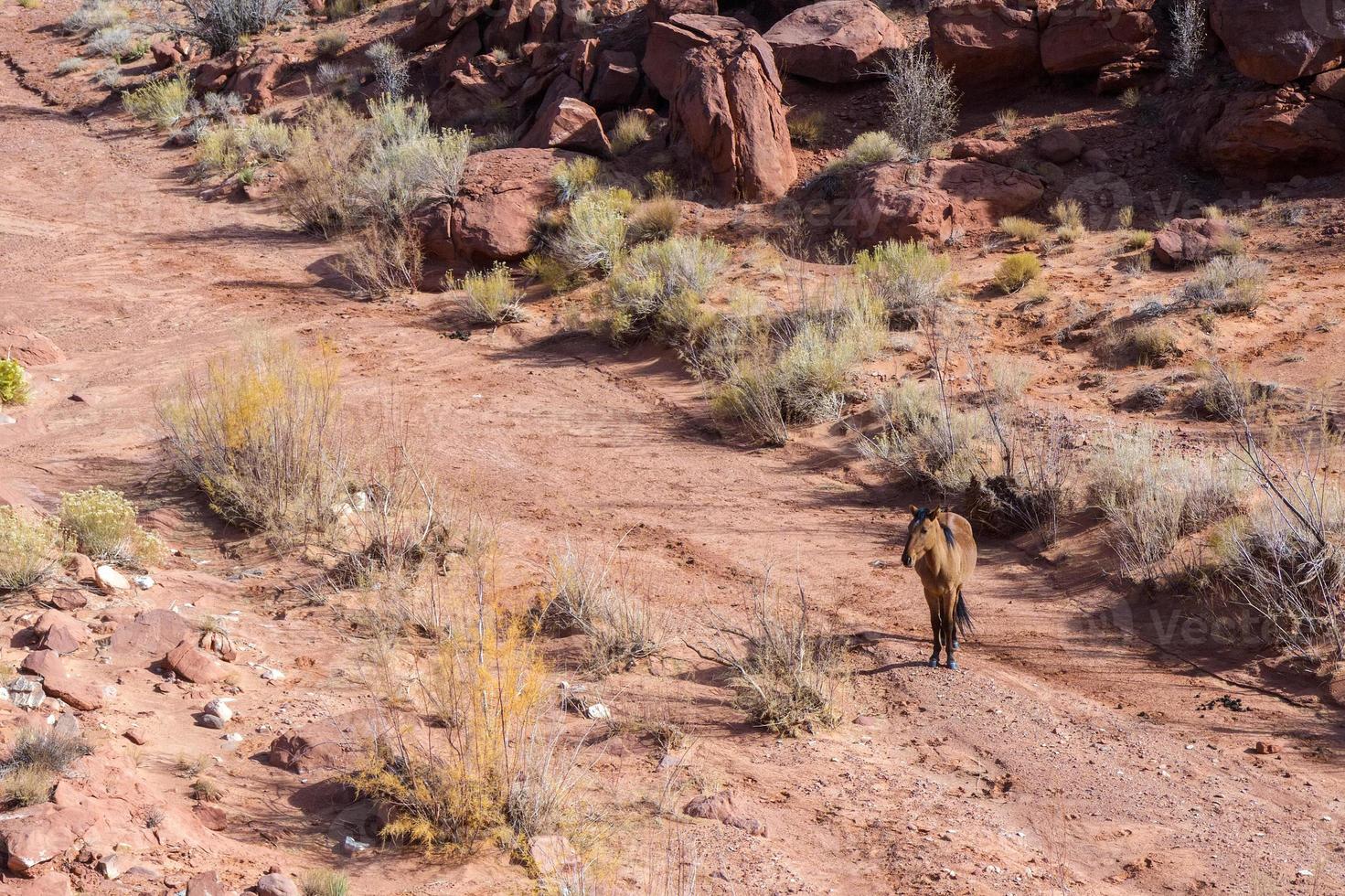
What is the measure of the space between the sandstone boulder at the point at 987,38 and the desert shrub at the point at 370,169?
298 inches

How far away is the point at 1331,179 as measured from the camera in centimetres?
1398

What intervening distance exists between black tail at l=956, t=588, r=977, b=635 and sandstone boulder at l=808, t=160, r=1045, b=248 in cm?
768

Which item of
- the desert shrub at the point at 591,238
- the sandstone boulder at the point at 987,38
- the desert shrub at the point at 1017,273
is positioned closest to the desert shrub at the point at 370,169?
the desert shrub at the point at 591,238

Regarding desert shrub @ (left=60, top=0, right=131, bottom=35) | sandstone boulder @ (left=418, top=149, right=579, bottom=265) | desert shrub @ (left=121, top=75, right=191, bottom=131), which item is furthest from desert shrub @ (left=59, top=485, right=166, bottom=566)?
desert shrub @ (left=60, top=0, right=131, bottom=35)

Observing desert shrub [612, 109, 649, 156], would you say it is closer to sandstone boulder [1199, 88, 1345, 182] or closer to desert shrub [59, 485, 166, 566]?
sandstone boulder [1199, 88, 1345, 182]

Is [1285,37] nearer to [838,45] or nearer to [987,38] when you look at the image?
[987,38]


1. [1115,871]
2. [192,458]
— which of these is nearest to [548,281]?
→ [192,458]

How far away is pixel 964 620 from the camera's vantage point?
7.26 m

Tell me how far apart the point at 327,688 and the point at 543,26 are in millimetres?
17407

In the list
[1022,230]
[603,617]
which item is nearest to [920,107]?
[1022,230]

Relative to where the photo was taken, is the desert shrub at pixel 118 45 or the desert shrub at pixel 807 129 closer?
the desert shrub at pixel 807 129

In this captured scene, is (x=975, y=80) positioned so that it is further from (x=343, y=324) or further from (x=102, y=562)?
(x=102, y=562)

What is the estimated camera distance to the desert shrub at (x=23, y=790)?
4.10 meters

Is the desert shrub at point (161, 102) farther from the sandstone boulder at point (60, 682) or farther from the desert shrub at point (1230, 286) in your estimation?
the sandstone boulder at point (60, 682)
